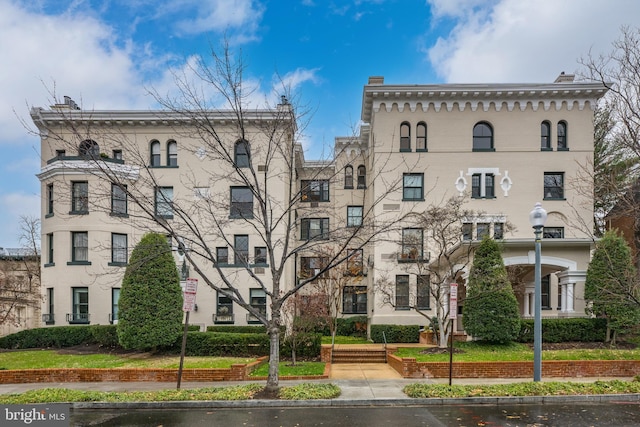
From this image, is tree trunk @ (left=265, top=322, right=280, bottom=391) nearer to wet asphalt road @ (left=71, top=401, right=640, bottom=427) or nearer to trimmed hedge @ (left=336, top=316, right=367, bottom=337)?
wet asphalt road @ (left=71, top=401, right=640, bottom=427)

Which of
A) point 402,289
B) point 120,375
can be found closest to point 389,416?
point 120,375

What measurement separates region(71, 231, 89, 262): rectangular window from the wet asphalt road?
1497cm

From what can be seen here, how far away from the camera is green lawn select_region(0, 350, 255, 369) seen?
14.8 m

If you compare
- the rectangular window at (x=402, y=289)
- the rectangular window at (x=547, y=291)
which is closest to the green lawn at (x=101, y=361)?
the rectangular window at (x=402, y=289)

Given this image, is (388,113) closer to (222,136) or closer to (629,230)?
(222,136)

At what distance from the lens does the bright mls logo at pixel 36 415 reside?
26.1 ft

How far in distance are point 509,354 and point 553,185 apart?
1309cm

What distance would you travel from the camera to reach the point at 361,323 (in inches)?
981

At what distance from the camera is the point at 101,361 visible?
52.1 ft

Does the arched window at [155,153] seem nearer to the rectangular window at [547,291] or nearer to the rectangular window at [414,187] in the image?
the rectangular window at [414,187]

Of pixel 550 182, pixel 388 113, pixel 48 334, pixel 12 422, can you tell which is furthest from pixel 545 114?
pixel 48 334

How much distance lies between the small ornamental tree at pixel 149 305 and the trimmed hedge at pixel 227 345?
96 cm

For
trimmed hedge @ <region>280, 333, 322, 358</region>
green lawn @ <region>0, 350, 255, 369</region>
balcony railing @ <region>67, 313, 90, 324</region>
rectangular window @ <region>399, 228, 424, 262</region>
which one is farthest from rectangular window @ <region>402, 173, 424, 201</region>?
balcony railing @ <region>67, 313, 90, 324</region>

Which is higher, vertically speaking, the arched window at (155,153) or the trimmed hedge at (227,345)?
the arched window at (155,153)
